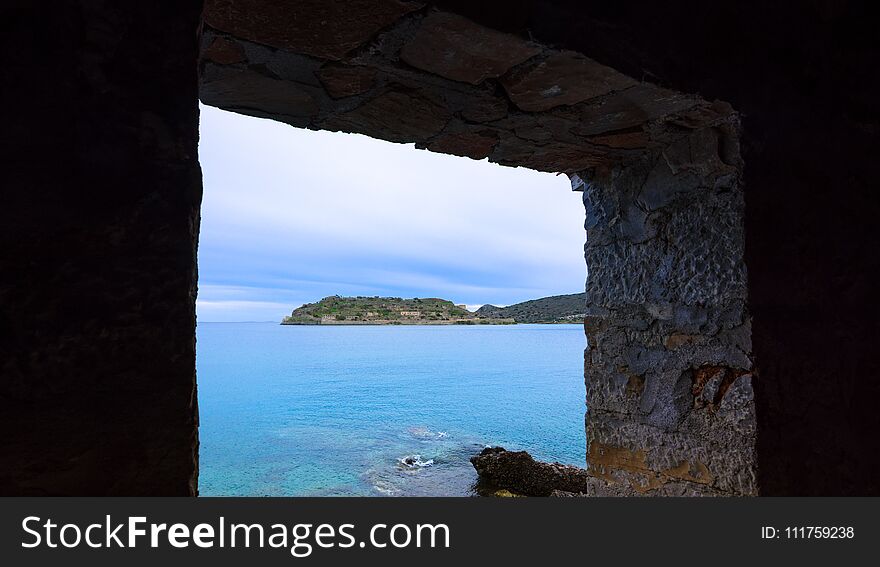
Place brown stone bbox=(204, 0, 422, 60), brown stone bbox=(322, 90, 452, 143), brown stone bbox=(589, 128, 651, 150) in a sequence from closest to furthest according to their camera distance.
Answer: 1. brown stone bbox=(204, 0, 422, 60)
2. brown stone bbox=(322, 90, 452, 143)
3. brown stone bbox=(589, 128, 651, 150)

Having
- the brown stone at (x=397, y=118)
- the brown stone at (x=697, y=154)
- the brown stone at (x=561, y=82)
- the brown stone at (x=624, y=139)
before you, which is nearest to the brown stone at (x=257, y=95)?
the brown stone at (x=397, y=118)

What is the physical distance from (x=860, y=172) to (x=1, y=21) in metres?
2.12

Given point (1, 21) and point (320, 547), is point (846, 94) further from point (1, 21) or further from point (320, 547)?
point (1, 21)

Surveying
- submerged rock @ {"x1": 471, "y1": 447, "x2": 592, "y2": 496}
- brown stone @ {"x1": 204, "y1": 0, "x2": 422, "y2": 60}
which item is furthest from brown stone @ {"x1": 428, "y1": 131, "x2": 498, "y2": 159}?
submerged rock @ {"x1": 471, "y1": 447, "x2": 592, "y2": 496}

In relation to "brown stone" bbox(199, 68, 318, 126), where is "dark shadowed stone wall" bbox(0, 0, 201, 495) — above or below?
below

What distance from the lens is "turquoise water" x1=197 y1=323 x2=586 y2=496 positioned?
15125 millimetres

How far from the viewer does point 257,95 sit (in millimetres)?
1234

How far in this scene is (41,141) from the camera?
75cm

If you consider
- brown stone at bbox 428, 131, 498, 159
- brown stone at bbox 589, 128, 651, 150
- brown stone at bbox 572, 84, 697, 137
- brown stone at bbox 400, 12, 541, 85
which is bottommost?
brown stone at bbox 428, 131, 498, 159

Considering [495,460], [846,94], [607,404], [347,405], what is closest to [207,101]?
[607,404]

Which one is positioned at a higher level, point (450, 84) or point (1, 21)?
point (450, 84)

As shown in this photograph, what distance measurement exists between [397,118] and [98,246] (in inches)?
32.3

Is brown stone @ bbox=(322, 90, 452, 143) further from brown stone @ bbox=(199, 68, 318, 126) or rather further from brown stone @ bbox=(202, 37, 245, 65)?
brown stone @ bbox=(202, 37, 245, 65)

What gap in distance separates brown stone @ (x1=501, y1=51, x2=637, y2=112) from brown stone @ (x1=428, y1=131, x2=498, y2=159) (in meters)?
0.20
